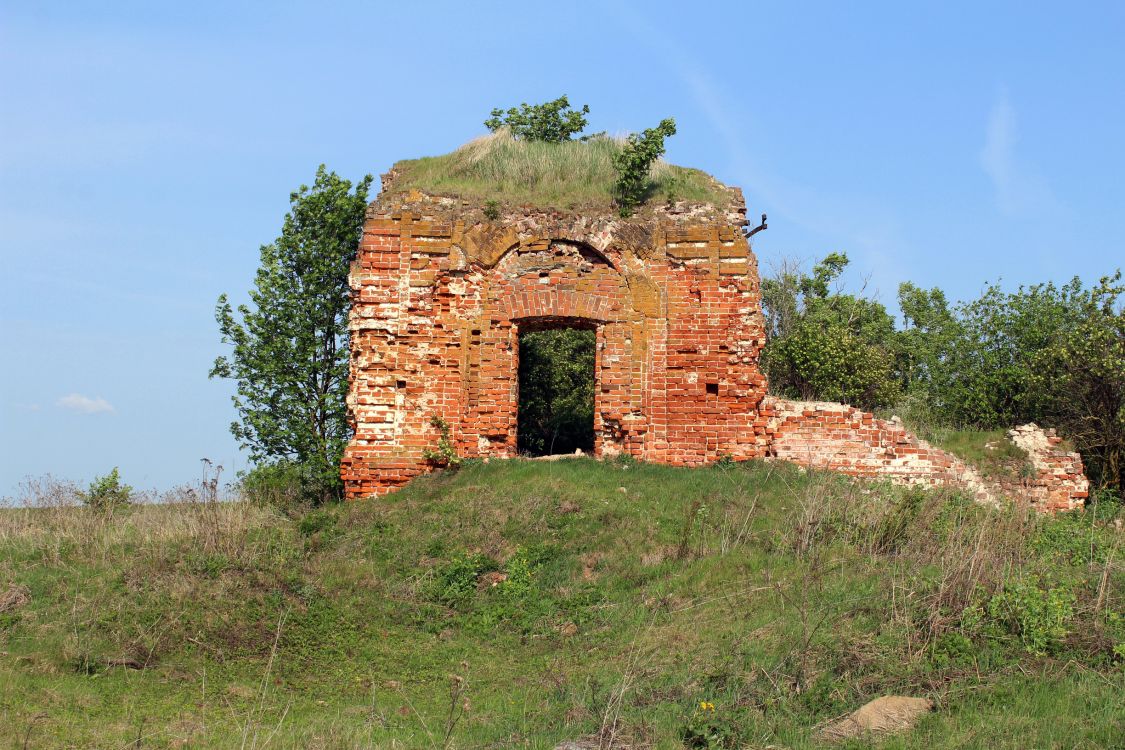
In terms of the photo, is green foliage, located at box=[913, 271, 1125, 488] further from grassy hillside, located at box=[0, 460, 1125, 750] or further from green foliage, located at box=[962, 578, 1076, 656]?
green foliage, located at box=[962, 578, 1076, 656]

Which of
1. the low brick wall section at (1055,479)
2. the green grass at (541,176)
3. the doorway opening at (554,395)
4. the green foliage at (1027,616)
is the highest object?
the green grass at (541,176)

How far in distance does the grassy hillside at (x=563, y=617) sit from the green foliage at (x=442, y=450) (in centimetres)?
26

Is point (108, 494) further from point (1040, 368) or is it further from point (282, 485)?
point (1040, 368)

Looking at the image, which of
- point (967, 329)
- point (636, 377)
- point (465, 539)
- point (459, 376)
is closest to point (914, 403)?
point (967, 329)

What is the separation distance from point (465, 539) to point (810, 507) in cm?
327

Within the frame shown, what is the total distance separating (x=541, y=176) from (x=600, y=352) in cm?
265

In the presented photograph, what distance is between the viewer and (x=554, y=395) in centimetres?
1688

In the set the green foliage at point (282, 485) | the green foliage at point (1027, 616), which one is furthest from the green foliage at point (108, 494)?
the green foliage at point (1027, 616)

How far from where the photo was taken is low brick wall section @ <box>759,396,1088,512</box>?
11945 mm

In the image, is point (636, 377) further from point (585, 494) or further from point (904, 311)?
point (904, 311)

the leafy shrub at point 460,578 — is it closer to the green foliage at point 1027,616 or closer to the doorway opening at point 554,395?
the doorway opening at point 554,395

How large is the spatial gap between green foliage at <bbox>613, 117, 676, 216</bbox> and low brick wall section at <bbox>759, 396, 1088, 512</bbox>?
3000 millimetres

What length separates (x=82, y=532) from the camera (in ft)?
34.6

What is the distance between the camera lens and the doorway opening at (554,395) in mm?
14930
